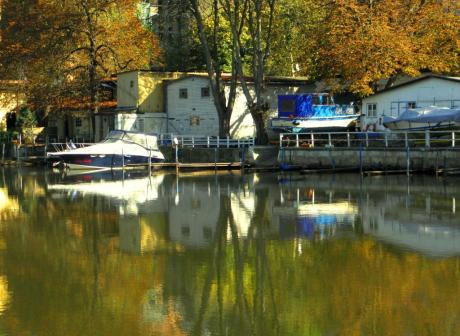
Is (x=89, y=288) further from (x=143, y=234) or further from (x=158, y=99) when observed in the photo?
(x=158, y=99)

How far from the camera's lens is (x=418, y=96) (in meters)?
47.8

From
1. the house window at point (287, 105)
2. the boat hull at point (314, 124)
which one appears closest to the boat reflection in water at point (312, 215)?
the boat hull at point (314, 124)

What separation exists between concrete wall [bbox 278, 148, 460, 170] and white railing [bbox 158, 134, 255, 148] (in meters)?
3.83

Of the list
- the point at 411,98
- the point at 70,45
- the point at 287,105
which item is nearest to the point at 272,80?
the point at 287,105

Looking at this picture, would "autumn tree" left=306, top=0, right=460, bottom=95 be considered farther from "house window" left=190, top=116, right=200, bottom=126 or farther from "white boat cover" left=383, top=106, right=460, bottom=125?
"house window" left=190, top=116, right=200, bottom=126

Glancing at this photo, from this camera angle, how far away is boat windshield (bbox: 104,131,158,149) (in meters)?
51.4

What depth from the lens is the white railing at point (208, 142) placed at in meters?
51.8

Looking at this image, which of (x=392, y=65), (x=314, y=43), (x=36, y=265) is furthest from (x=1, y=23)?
(x=36, y=265)

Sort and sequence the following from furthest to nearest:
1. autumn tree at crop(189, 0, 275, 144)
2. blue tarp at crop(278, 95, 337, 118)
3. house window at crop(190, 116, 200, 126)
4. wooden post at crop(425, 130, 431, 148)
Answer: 1. house window at crop(190, 116, 200, 126)
2. blue tarp at crop(278, 95, 337, 118)
3. autumn tree at crop(189, 0, 275, 144)
4. wooden post at crop(425, 130, 431, 148)

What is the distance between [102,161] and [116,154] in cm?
98

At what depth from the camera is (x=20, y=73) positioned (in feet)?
203

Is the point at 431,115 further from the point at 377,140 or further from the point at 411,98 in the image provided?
the point at 411,98

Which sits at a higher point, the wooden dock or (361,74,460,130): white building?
(361,74,460,130): white building

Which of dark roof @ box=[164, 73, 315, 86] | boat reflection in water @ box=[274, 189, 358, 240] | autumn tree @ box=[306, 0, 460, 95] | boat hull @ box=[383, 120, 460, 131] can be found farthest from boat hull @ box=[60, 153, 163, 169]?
boat reflection in water @ box=[274, 189, 358, 240]
